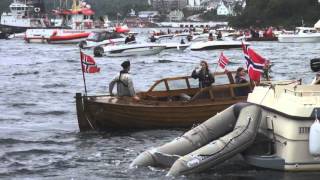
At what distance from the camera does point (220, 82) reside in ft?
68.3

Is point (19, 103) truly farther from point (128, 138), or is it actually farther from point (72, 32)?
point (72, 32)

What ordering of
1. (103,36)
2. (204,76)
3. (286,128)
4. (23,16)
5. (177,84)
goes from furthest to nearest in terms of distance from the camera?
(23,16)
(103,36)
(177,84)
(204,76)
(286,128)

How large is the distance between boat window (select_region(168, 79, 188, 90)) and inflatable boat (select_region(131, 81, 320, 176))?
612 centimetres

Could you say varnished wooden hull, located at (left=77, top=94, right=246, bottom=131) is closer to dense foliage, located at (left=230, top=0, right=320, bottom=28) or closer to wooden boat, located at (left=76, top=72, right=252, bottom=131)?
wooden boat, located at (left=76, top=72, right=252, bottom=131)

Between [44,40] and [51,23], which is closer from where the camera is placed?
[44,40]

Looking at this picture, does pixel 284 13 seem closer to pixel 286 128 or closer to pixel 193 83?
pixel 193 83

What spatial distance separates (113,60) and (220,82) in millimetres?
36055

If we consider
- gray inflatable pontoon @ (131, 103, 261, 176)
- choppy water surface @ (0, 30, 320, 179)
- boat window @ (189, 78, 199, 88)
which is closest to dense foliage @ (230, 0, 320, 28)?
choppy water surface @ (0, 30, 320, 179)

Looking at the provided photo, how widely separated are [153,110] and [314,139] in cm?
745

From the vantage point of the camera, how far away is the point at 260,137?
1404 cm

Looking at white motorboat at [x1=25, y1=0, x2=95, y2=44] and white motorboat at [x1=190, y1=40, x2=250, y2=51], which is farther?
white motorboat at [x1=25, y1=0, x2=95, y2=44]

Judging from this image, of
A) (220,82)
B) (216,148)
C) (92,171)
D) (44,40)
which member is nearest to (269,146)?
(216,148)

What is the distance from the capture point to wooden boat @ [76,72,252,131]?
1936cm

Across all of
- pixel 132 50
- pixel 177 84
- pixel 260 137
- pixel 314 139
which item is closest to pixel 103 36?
pixel 132 50
